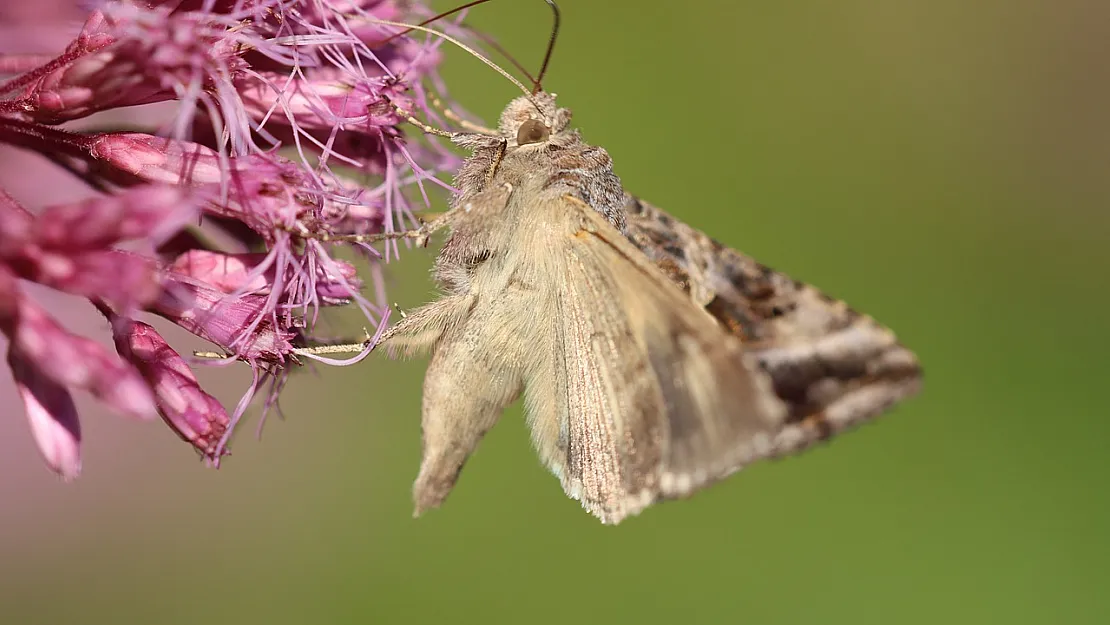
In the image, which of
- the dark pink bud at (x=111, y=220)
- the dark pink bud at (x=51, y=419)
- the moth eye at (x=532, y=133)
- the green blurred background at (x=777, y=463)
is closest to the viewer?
the dark pink bud at (x=111, y=220)

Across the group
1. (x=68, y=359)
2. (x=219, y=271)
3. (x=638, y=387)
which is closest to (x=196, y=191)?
(x=219, y=271)

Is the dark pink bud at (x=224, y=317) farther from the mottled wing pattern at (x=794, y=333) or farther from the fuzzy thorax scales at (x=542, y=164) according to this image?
the mottled wing pattern at (x=794, y=333)

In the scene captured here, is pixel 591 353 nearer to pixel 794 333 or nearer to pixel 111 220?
pixel 794 333

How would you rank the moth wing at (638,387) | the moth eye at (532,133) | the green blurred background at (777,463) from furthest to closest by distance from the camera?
the green blurred background at (777,463) → the moth eye at (532,133) → the moth wing at (638,387)

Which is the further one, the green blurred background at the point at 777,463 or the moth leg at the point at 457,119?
the green blurred background at the point at 777,463

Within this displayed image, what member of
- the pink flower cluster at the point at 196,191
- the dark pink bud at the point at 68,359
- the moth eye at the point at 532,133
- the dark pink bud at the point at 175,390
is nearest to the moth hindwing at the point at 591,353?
the moth eye at the point at 532,133

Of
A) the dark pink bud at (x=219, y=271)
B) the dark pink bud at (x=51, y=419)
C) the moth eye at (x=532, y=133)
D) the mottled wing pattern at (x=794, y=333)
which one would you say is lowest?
the dark pink bud at (x=51, y=419)

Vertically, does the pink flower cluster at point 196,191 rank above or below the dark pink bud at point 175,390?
above
